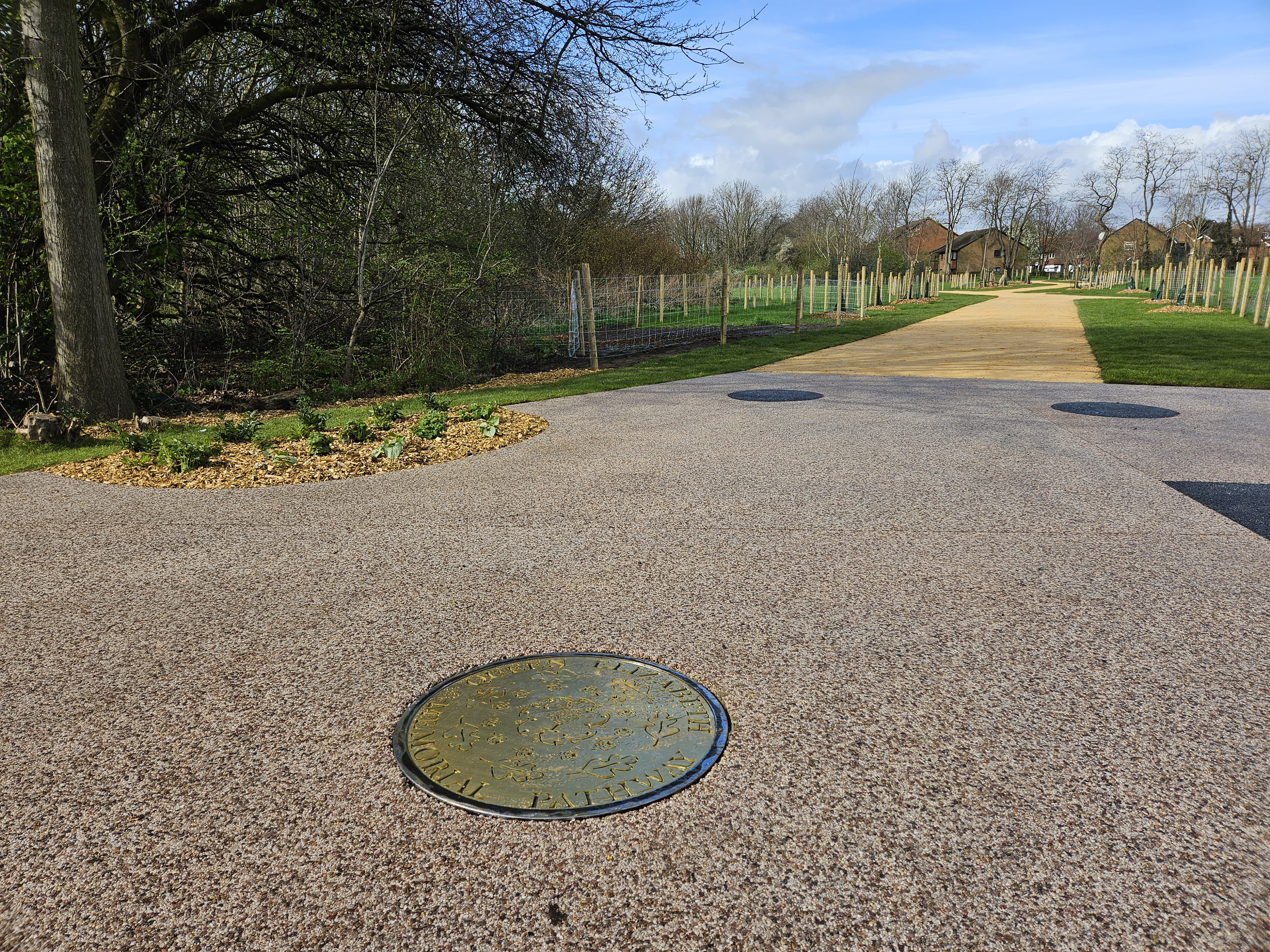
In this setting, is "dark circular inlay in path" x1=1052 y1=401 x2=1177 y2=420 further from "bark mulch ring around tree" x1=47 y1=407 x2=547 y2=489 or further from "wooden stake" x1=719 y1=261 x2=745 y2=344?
"wooden stake" x1=719 y1=261 x2=745 y2=344

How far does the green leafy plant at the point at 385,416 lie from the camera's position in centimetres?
717

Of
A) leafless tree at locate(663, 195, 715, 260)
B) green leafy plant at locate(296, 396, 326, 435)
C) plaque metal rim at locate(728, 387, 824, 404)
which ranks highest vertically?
leafless tree at locate(663, 195, 715, 260)

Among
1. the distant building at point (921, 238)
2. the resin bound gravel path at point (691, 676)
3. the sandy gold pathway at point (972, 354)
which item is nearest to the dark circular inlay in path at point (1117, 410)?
the sandy gold pathway at point (972, 354)

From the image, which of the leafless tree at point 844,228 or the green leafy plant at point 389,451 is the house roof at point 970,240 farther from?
the green leafy plant at point 389,451

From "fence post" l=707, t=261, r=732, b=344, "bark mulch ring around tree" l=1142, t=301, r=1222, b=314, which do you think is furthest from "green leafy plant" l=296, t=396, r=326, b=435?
"bark mulch ring around tree" l=1142, t=301, r=1222, b=314

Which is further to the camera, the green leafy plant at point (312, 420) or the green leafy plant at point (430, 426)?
the green leafy plant at point (430, 426)

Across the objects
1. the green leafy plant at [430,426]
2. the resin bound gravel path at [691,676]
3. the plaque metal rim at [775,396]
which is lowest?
the resin bound gravel path at [691,676]

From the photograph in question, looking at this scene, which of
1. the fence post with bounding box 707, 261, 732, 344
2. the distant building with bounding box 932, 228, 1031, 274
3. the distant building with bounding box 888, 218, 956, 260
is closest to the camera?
the fence post with bounding box 707, 261, 732, 344

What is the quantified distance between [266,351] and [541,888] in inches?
454

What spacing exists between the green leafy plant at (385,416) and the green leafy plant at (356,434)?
0.69 ft

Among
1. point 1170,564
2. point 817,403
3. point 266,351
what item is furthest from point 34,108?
point 1170,564

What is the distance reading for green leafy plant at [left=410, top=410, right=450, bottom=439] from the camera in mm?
6949

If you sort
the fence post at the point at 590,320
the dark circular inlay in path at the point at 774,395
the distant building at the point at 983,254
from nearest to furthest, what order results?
the dark circular inlay in path at the point at 774,395 < the fence post at the point at 590,320 < the distant building at the point at 983,254

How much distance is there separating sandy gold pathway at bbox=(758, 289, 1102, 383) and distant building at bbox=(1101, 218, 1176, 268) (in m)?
52.6
